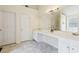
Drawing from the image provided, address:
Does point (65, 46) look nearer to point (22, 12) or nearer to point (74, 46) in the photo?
point (74, 46)

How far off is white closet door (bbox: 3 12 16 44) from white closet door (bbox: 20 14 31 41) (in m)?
0.51

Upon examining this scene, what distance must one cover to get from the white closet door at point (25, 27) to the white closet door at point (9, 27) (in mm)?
510

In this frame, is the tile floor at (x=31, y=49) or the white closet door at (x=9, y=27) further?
the white closet door at (x=9, y=27)

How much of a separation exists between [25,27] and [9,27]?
3.17 feet

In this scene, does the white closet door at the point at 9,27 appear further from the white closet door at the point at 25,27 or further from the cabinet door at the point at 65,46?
the cabinet door at the point at 65,46

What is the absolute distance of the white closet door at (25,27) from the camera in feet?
14.9

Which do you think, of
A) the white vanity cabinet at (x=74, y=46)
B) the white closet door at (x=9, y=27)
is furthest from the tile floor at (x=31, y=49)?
the white vanity cabinet at (x=74, y=46)

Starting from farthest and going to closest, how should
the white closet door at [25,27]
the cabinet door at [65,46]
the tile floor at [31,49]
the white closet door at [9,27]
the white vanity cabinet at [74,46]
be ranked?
the white closet door at [25,27], the white closet door at [9,27], the tile floor at [31,49], the cabinet door at [65,46], the white vanity cabinet at [74,46]

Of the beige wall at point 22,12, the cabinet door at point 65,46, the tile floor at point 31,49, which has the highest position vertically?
the beige wall at point 22,12

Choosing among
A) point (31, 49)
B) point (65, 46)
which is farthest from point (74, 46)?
point (31, 49)

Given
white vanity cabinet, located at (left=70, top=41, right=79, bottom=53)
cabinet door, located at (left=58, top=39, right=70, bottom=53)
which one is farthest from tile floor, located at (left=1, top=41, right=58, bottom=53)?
white vanity cabinet, located at (left=70, top=41, right=79, bottom=53)
